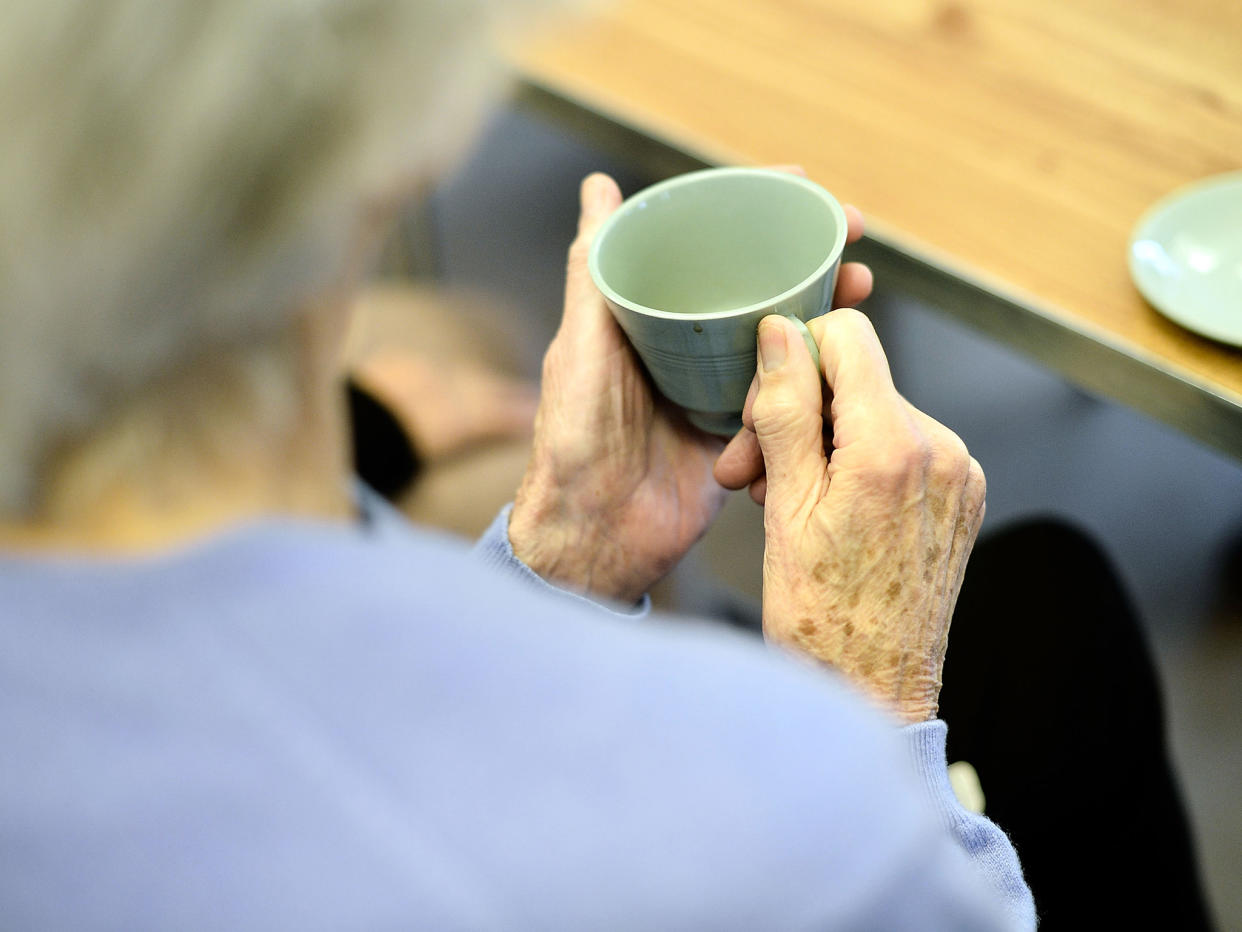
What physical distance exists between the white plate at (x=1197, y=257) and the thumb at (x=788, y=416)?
277 millimetres

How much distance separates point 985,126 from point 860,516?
1.44 feet

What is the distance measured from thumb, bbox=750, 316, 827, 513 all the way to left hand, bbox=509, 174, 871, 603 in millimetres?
127

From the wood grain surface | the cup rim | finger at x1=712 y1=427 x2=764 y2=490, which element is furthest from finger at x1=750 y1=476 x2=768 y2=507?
the wood grain surface

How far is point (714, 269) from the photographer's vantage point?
2.31 ft

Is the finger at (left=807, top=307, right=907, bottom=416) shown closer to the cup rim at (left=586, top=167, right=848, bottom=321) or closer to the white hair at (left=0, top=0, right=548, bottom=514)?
the cup rim at (left=586, top=167, right=848, bottom=321)

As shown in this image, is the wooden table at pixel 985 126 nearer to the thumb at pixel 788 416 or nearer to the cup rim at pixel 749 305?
the cup rim at pixel 749 305

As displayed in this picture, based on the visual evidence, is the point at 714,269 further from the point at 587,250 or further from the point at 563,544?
the point at 563,544

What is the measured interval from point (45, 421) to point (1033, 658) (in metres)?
0.69

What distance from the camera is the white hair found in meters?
0.30

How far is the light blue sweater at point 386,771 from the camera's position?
33 cm

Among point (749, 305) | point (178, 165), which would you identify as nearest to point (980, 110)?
point (749, 305)

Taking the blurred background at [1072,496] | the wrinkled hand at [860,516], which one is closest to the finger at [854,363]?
the wrinkled hand at [860,516]

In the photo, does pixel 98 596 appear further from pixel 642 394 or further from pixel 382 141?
pixel 642 394

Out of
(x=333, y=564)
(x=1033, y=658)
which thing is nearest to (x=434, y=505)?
(x=1033, y=658)
